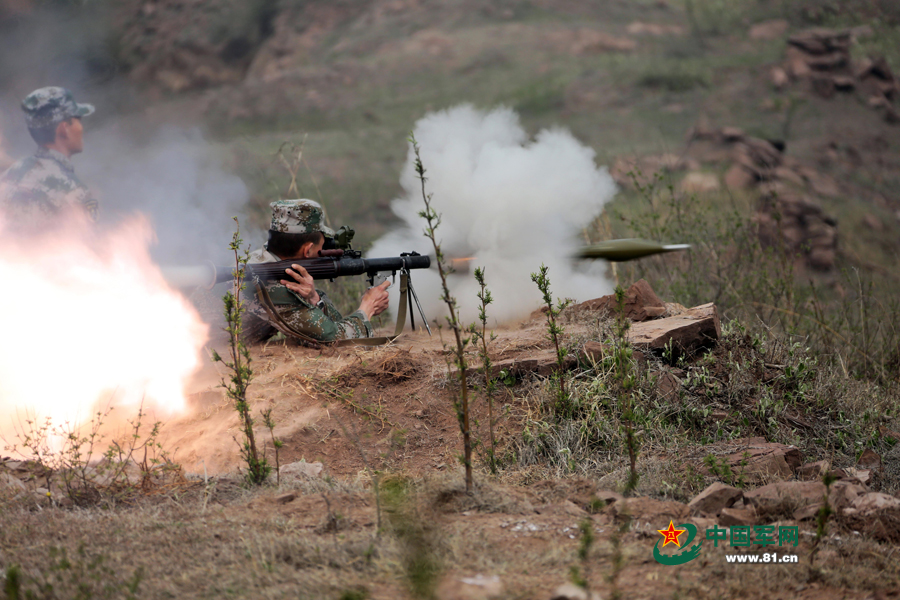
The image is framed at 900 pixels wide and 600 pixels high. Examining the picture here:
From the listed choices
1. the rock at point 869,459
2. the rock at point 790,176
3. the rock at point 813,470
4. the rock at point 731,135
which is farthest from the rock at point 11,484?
the rock at point 731,135

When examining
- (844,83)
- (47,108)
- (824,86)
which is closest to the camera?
(47,108)

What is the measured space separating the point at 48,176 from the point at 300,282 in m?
2.84

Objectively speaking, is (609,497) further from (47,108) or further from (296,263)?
(47,108)

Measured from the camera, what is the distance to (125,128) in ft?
59.3

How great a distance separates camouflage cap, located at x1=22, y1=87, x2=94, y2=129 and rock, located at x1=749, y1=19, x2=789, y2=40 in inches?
960

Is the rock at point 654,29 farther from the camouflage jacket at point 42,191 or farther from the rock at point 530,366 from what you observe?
the rock at point 530,366

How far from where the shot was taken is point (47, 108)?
6672 millimetres

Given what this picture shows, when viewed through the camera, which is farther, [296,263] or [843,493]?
[296,263]

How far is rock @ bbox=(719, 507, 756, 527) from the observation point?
3082 mm

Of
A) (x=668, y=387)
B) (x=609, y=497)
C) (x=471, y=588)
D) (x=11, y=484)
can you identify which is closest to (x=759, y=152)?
(x=668, y=387)

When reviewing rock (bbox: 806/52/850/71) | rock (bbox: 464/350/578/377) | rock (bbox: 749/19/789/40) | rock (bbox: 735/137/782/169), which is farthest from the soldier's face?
rock (bbox: 749/19/789/40)

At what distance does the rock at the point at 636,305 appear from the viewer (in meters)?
5.89

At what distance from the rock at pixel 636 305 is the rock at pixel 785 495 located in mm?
2542

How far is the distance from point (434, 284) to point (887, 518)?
4.63 meters
